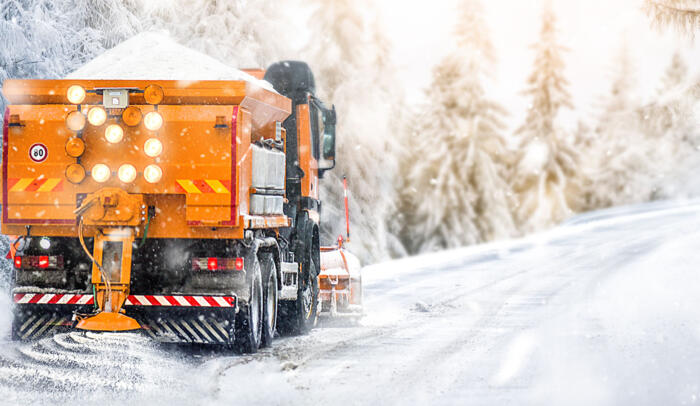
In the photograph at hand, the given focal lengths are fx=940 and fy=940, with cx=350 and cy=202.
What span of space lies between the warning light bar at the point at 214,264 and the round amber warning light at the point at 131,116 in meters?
1.34

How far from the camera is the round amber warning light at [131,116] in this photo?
328 inches

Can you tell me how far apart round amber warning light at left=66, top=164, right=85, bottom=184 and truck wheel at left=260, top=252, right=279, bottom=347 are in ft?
6.63

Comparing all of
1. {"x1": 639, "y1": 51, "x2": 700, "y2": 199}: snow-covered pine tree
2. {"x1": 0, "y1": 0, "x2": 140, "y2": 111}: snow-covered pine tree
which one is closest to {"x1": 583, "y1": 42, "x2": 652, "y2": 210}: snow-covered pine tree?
{"x1": 639, "y1": 51, "x2": 700, "y2": 199}: snow-covered pine tree

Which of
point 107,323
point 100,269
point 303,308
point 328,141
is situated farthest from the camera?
point 328,141

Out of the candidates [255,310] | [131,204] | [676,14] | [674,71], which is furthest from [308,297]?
[674,71]

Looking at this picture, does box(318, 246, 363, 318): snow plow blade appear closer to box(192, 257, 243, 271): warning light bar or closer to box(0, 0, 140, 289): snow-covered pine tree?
box(192, 257, 243, 271): warning light bar

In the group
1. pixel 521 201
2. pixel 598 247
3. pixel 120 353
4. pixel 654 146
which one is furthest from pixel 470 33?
pixel 120 353

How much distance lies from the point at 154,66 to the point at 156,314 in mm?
2379

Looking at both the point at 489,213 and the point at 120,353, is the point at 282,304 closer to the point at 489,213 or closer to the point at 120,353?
the point at 120,353

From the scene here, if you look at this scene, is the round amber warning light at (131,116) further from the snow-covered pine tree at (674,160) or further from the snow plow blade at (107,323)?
the snow-covered pine tree at (674,160)

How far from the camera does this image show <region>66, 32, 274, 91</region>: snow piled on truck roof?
348 inches

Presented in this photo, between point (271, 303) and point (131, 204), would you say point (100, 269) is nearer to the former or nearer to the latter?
point (131, 204)

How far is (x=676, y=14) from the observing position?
48.7 feet

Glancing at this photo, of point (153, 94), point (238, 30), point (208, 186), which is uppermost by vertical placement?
point (238, 30)
